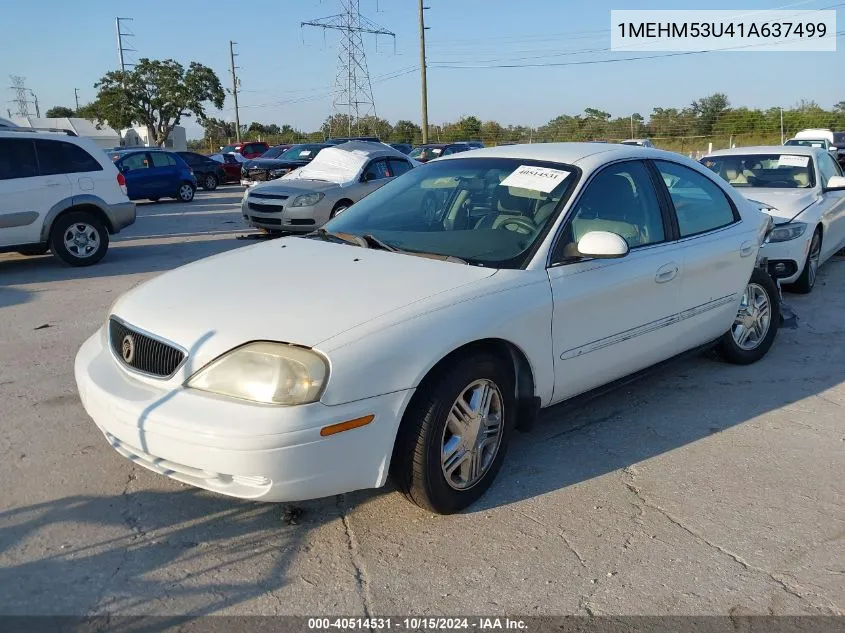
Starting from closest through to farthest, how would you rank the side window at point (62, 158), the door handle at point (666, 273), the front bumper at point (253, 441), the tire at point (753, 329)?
1. the front bumper at point (253, 441)
2. the door handle at point (666, 273)
3. the tire at point (753, 329)
4. the side window at point (62, 158)

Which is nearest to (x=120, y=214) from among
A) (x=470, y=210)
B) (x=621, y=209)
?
(x=470, y=210)

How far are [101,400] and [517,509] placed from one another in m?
1.89

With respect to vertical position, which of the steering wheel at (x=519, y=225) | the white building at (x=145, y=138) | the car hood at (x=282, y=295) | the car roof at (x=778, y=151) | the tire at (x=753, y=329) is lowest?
the tire at (x=753, y=329)

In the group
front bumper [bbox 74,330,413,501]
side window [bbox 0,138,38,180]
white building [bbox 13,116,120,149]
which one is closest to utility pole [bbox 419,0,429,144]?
white building [bbox 13,116,120,149]

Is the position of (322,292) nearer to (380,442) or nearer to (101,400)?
(380,442)

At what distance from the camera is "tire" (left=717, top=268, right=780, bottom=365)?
529 cm

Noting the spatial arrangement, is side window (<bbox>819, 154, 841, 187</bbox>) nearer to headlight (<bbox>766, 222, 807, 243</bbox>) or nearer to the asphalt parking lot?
headlight (<bbox>766, 222, 807, 243</bbox>)

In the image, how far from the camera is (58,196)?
31.3 ft

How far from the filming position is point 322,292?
3.29 meters

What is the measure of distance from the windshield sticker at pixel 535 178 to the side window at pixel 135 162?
1777cm

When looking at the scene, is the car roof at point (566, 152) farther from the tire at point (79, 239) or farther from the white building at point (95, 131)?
the white building at point (95, 131)

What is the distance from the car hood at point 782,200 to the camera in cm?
761

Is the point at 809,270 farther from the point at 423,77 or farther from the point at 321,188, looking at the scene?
the point at 423,77

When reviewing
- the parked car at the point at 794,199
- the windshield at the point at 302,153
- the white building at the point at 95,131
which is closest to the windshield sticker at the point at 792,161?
the parked car at the point at 794,199
